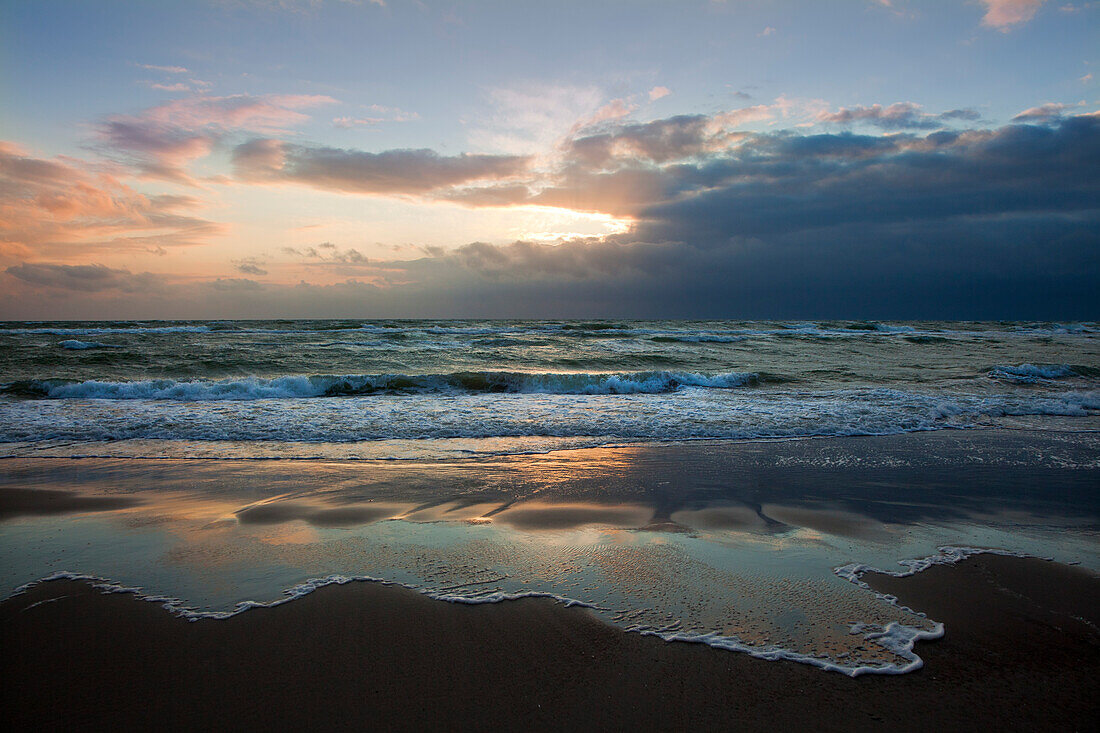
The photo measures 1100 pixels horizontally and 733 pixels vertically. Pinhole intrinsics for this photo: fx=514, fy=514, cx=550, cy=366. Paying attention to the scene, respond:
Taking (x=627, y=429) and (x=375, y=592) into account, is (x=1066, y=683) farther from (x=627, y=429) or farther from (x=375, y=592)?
(x=627, y=429)

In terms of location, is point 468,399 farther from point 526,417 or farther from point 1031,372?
point 1031,372

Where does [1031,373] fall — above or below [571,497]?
above

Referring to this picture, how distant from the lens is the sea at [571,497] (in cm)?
310

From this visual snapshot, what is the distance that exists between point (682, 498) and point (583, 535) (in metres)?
1.42

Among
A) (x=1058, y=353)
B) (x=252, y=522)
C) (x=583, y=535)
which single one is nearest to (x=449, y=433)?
(x=252, y=522)

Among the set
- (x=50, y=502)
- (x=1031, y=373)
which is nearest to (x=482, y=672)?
(x=50, y=502)

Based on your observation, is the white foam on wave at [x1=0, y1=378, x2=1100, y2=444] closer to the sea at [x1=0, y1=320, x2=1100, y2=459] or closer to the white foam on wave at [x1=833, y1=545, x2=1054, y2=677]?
the sea at [x1=0, y1=320, x2=1100, y2=459]

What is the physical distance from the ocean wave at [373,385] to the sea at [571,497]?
11cm

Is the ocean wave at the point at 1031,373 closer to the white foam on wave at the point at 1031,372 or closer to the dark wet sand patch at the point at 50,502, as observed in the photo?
the white foam on wave at the point at 1031,372

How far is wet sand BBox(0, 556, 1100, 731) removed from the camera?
2.08m

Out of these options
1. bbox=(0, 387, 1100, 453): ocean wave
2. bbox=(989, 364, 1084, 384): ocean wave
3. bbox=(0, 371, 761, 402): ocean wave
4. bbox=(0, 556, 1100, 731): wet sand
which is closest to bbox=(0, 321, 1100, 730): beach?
bbox=(0, 556, 1100, 731): wet sand

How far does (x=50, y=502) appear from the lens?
490 centimetres

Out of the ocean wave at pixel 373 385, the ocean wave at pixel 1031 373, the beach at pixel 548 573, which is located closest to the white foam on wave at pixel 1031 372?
the ocean wave at pixel 1031 373

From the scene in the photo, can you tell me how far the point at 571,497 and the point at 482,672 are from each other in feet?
9.05
